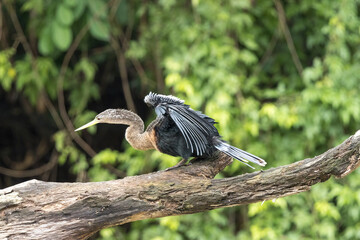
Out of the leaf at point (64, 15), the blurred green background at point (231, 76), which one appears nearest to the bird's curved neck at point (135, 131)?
the blurred green background at point (231, 76)

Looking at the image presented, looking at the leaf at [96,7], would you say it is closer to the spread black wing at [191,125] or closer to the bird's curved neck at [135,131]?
the bird's curved neck at [135,131]

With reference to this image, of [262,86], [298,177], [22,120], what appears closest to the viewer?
[298,177]

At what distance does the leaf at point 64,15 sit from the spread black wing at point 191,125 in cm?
180

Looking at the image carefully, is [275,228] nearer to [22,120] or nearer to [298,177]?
[298,177]

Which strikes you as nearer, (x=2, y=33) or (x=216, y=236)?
(x=216, y=236)

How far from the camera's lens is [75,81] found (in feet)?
15.0

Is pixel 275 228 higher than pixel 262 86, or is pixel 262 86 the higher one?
pixel 262 86

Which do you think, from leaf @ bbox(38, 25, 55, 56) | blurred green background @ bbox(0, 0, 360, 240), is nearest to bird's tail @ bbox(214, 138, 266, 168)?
blurred green background @ bbox(0, 0, 360, 240)

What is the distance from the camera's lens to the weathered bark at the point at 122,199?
218cm

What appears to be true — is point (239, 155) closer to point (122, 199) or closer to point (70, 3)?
point (122, 199)

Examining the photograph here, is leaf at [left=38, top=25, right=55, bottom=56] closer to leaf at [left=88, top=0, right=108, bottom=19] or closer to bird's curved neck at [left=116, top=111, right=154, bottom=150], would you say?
leaf at [left=88, top=0, right=108, bottom=19]

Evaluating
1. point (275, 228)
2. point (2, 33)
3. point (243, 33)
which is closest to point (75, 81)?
point (2, 33)

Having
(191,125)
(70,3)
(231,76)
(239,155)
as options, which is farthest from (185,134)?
(70,3)

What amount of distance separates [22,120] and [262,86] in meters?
2.36
